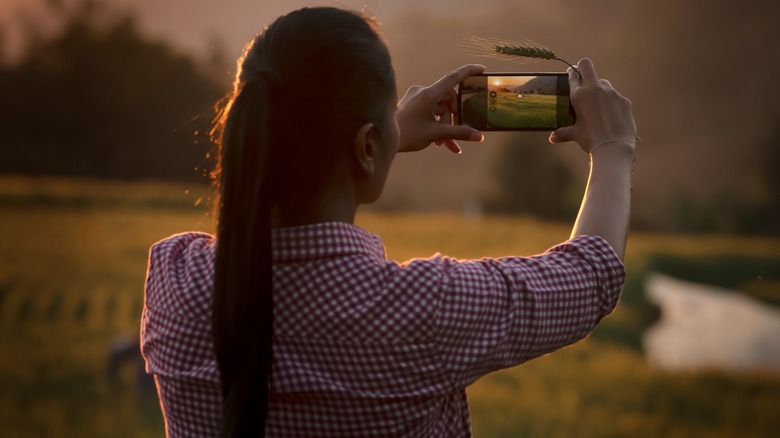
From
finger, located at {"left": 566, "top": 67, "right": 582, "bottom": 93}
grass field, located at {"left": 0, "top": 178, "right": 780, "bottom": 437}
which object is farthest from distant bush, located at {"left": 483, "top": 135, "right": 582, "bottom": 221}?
finger, located at {"left": 566, "top": 67, "right": 582, "bottom": 93}

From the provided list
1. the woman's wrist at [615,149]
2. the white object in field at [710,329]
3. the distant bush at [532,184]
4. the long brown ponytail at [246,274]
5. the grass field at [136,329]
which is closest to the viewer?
the long brown ponytail at [246,274]

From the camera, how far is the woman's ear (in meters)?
0.79

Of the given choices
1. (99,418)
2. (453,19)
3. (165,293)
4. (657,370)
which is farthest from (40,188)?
(165,293)

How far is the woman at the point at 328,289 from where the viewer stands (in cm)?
77

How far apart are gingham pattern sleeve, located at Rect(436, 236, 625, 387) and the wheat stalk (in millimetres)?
363

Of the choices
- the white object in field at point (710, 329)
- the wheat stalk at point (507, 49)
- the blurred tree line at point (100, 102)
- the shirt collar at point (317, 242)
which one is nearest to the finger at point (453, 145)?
the wheat stalk at point (507, 49)

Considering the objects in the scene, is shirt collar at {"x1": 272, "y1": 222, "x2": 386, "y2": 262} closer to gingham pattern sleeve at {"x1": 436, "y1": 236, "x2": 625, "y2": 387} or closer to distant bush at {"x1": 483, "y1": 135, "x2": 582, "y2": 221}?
gingham pattern sleeve at {"x1": 436, "y1": 236, "x2": 625, "y2": 387}

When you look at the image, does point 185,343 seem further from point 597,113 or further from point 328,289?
point 597,113

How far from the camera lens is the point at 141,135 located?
6.67 metres

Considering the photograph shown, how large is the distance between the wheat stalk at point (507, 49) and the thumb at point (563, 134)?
0.13 m

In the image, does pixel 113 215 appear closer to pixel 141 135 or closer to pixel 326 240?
pixel 141 135

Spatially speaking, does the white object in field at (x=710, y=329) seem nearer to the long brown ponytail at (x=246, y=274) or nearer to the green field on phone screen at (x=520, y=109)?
the green field on phone screen at (x=520, y=109)

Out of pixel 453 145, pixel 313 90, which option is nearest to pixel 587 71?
pixel 453 145

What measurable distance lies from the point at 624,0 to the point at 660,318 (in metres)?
2.69
